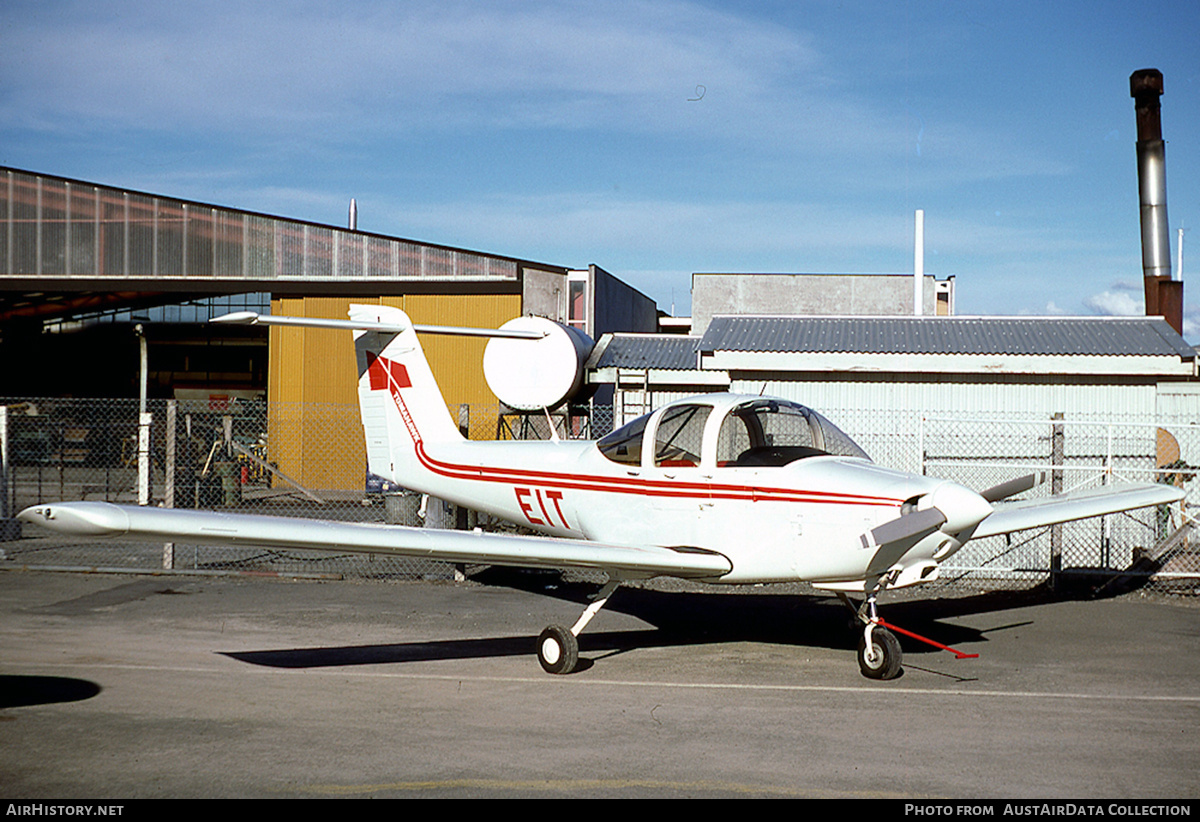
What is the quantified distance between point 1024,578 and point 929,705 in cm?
622

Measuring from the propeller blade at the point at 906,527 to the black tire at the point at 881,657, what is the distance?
969mm

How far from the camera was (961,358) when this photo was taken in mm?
13633

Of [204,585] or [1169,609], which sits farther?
[204,585]

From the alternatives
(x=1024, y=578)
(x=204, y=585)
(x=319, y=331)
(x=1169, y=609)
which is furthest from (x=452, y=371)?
(x=1169, y=609)

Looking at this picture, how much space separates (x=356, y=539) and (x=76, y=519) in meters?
1.74

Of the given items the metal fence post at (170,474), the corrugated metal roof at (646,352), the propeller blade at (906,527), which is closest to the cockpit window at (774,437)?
the propeller blade at (906,527)

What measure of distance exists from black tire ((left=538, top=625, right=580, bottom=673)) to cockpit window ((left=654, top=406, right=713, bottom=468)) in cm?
155

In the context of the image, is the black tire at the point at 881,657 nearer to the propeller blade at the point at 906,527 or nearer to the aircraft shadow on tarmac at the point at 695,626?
the propeller blade at the point at 906,527

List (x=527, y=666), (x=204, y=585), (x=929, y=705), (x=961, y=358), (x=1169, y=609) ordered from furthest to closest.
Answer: (x=961, y=358)
(x=204, y=585)
(x=1169, y=609)
(x=527, y=666)
(x=929, y=705)

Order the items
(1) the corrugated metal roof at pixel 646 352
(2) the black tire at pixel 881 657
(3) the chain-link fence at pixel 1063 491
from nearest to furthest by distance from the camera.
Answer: (2) the black tire at pixel 881 657, (3) the chain-link fence at pixel 1063 491, (1) the corrugated metal roof at pixel 646 352

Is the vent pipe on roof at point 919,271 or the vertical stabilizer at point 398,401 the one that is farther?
the vent pipe on roof at point 919,271

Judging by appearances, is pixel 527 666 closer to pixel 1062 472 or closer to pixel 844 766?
pixel 844 766

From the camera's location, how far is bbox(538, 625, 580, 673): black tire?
Answer: 303 inches

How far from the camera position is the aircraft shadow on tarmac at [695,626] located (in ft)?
27.3
